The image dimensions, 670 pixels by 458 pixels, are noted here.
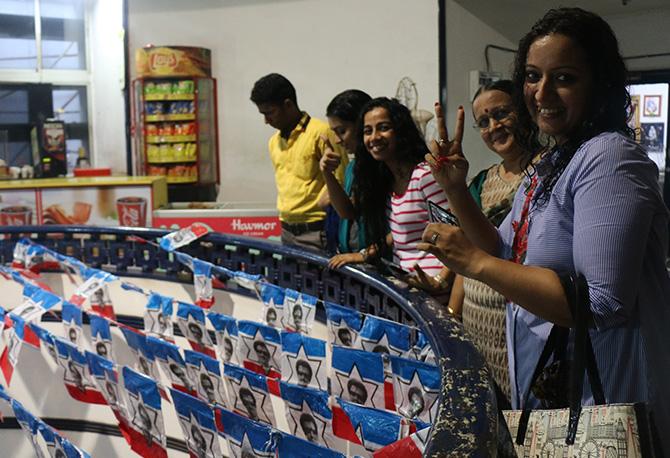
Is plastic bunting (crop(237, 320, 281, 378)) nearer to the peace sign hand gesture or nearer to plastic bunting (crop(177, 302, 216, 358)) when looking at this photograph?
plastic bunting (crop(177, 302, 216, 358))

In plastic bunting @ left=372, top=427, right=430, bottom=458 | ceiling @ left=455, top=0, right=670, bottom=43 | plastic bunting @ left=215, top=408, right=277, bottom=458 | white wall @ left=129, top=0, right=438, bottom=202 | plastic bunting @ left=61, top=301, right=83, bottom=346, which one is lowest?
plastic bunting @ left=61, top=301, right=83, bottom=346

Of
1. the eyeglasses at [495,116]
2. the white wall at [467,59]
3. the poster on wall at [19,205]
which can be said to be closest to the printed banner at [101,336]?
the eyeglasses at [495,116]

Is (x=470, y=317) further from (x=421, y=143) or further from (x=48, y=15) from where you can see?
(x=48, y=15)

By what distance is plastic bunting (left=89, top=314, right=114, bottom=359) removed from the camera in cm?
271

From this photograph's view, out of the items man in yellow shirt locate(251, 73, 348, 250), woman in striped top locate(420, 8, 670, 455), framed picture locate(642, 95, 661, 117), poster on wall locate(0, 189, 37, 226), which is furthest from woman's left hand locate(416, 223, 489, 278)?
framed picture locate(642, 95, 661, 117)

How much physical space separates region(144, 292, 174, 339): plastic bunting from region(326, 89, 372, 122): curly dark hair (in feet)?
3.70

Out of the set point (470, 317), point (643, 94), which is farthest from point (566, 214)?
point (643, 94)

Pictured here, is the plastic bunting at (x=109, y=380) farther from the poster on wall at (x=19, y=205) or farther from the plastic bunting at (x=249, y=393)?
the poster on wall at (x=19, y=205)

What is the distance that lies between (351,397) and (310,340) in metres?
0.27

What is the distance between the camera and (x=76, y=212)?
24.1ft

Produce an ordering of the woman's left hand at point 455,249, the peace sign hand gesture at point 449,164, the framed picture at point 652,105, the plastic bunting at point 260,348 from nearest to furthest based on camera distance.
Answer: the woman's left hand at point 455,249 → the peace sign hand gesture at point 449,164 → the plastic bunting at point 260,348 → the framed picture at point 652,105

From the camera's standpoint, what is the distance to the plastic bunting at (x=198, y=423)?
1.72 metres

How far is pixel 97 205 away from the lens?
7352 mm

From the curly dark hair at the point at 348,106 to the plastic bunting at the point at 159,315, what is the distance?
44.5 inches
